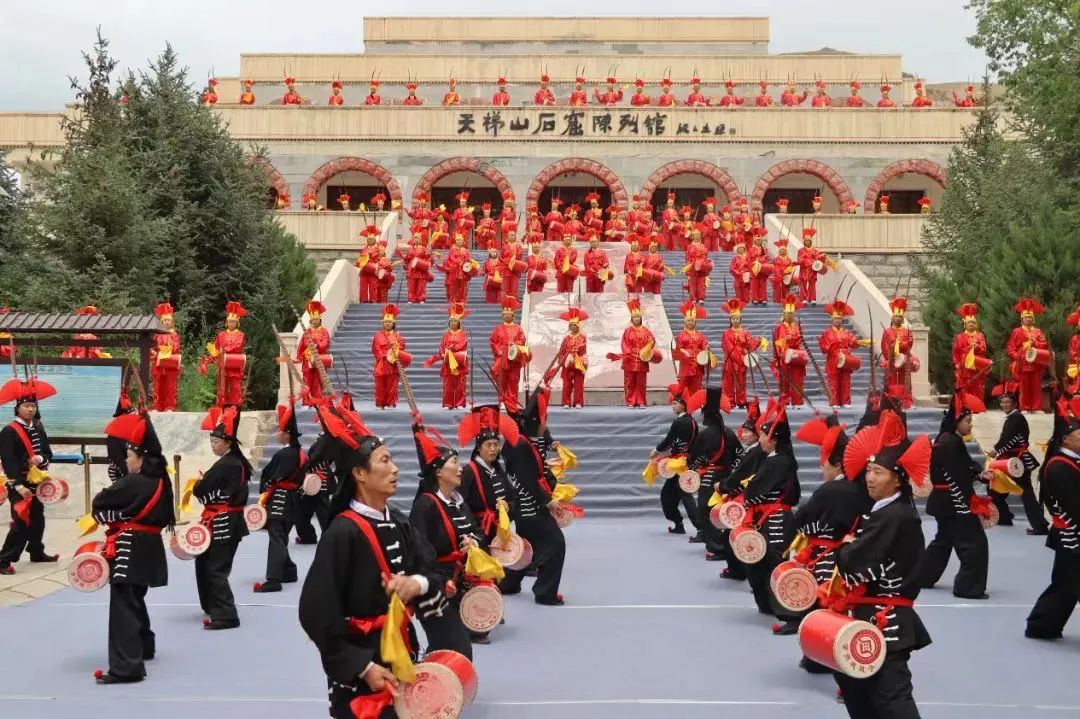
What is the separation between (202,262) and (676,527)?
12.9 meters

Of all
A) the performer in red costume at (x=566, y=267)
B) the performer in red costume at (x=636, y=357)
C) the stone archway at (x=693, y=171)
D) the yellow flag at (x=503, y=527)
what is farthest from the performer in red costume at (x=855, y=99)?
the yellow flag at (x=503, y=527)

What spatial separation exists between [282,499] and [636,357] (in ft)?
29.2

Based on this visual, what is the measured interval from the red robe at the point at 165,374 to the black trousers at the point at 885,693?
44.8 ft

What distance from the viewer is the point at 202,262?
940 inches

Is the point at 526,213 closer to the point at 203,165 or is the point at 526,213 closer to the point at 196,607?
the point at 203,165

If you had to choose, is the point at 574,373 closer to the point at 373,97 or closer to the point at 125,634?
the point at 125,634

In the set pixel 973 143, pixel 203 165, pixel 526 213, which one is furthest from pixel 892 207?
pixel 203 165

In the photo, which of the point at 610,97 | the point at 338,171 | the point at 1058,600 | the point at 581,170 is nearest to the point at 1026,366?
the point at 1058,600

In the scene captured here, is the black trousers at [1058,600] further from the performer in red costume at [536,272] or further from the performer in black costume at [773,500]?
the performer in red costume at [536,272]

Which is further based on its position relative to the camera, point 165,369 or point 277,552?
point 165,369

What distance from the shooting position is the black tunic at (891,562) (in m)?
6.00

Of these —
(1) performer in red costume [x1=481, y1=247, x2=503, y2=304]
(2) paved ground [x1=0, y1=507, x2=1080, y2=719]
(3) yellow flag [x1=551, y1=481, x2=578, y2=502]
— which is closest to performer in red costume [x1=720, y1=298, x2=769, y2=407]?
(1) performer in red costume [x1=481, y1=247, x2=503, y2=304]

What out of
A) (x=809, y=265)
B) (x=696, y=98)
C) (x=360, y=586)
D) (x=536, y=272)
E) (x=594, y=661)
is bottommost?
(x=594, y=661)

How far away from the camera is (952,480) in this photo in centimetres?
1073
